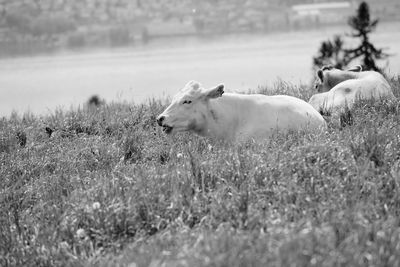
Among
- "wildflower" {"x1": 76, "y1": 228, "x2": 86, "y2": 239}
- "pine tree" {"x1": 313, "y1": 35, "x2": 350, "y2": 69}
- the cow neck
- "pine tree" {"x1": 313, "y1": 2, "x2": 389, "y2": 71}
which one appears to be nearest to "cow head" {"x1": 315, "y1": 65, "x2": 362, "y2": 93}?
the cow neck

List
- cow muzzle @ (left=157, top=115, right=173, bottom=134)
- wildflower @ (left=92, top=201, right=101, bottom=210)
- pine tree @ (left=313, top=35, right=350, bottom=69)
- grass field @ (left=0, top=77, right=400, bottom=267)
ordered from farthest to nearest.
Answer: pine tree @ (left=313, top=35, right=350, bottom=69) → cow muzzle @ (left=157, top=115, right=173, bottom=134) → wildflower @ (left=92, top=201, right=101, bottom=210) → grass field @ (left=0, top=77, right=400, bottom=267)

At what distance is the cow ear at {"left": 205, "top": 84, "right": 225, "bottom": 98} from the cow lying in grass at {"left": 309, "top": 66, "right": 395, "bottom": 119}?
4.71 ft

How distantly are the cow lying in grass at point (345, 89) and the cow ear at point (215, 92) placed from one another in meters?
1.44

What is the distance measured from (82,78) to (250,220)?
41.4 meters

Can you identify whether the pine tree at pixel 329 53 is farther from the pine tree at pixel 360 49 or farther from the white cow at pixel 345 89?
the white cow at pixel 345 89

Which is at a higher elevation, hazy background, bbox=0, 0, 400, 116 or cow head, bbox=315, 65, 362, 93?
cow head, bbox=315, 65, 362, 93

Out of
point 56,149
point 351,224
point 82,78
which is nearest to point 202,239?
point 351,224

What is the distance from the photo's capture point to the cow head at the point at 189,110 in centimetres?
759

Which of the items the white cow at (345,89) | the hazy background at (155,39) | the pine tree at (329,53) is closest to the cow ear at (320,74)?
the white cow at (345,89)

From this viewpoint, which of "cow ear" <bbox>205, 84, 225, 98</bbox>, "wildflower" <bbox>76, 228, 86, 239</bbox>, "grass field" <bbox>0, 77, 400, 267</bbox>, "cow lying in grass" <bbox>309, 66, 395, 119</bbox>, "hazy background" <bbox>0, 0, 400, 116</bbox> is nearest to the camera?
"grass field" <bbox>0, 77, 400, 267</bbox>

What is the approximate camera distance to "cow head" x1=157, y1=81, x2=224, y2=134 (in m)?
7.59

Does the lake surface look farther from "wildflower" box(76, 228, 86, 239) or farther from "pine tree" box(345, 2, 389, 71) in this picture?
"wildflower" box(76, 228, 86, 239)

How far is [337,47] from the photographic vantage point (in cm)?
2808

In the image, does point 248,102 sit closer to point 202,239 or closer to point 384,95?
point 384,95
